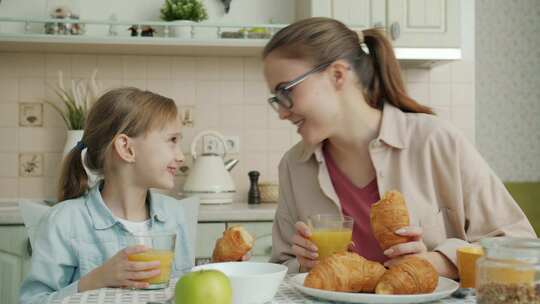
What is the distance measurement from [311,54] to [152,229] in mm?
658

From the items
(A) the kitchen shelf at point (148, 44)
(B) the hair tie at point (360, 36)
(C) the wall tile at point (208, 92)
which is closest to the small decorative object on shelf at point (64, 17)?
(A) the kitchen shelf at point (148, 44)

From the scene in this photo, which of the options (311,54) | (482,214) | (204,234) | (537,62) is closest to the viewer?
(482,214)

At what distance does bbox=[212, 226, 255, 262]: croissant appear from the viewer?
1.38 m

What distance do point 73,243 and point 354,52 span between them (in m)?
0.86

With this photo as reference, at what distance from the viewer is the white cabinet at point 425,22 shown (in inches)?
123

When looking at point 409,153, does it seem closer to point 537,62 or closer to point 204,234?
point 204,234

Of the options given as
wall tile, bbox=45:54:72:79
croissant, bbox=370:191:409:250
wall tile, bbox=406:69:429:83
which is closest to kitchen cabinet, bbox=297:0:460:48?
wall tile, bbox=406:69:429:83

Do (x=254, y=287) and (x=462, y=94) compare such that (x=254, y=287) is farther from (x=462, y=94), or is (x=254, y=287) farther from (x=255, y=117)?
(x=462, y=94)

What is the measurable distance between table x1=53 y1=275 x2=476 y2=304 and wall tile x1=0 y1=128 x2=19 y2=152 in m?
2.21

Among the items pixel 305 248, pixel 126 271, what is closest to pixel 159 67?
pixel 305 248

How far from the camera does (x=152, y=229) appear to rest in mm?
1908

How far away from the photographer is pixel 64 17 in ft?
10.4

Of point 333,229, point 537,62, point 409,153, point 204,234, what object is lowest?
point 204,234

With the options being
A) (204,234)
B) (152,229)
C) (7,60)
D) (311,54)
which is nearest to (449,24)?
(204,234)
